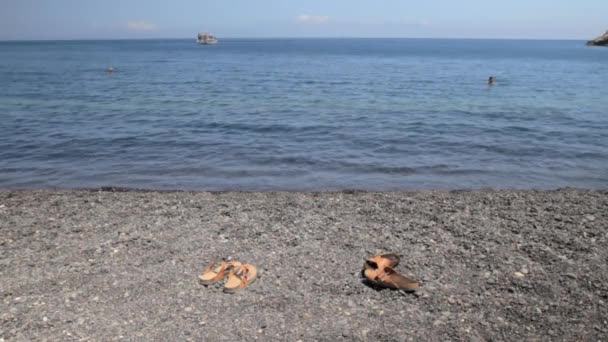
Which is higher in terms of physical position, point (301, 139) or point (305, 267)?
point (301, 139)

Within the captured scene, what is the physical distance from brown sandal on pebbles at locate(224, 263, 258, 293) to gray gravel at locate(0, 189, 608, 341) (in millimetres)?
158

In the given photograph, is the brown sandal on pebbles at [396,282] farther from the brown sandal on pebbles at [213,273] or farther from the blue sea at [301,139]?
the blue sea at [301,139]

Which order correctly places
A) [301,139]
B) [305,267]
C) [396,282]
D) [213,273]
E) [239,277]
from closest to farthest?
1. [396,282]
2. [239,277]
3. [213,273]
4. [305,267]
5. [301,139]

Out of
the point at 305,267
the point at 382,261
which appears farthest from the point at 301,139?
the point at 382,261

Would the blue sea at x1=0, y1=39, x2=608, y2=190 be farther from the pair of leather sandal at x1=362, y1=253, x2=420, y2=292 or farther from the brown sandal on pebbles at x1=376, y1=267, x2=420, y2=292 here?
the brown sandal on pebbles at x1=376, y1=267, x2=420, y2=292

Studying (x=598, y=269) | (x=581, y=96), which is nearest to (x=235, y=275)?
(x=598, y=269)

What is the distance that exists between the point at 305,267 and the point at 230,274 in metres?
1.13

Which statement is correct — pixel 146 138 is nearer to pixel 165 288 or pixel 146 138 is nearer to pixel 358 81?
pixel 165 288

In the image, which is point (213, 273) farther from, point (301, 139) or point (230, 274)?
point (301, 139)

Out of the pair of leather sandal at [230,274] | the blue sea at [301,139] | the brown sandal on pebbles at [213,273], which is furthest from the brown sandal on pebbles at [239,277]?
the blue sea at [301,139]

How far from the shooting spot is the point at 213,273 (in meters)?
6.83

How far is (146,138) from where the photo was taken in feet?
60.1

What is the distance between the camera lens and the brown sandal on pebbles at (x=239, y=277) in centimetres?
645

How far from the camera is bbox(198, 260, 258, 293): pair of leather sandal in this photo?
650cm
